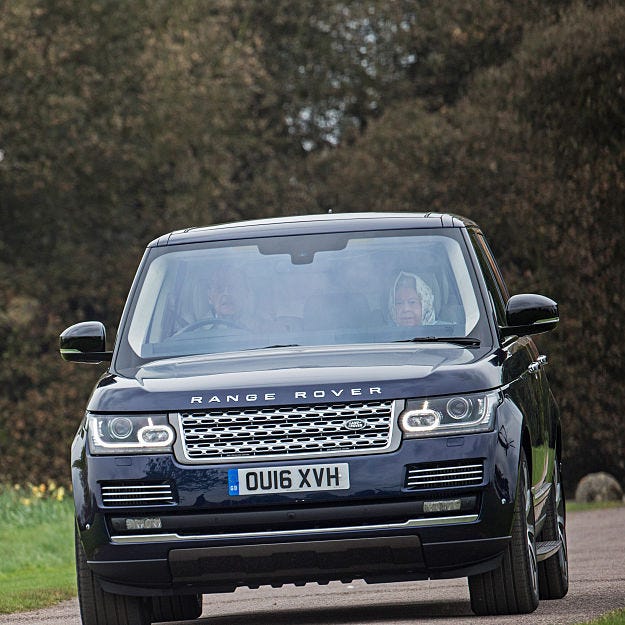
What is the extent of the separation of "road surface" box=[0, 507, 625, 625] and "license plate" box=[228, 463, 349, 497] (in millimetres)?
1088

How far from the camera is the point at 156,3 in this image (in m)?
37.5

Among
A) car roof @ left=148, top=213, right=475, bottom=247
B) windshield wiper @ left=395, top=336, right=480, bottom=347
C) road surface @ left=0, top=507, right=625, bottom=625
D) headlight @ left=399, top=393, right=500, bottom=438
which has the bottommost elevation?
road surface @ left=0, top=507, right=625, bottom=625

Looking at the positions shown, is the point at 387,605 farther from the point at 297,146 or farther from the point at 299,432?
the point at 297,146

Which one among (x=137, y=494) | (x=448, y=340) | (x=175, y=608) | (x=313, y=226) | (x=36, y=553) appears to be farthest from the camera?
(x=36, y=553)

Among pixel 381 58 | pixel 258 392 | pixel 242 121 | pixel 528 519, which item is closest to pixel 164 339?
pixel 258 392

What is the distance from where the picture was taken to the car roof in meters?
9.43

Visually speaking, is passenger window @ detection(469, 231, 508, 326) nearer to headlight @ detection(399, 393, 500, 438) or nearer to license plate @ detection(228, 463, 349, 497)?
headlight @ detection(399, 393, 500, 438)

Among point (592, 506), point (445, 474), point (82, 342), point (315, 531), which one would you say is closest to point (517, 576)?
point (445, 474)

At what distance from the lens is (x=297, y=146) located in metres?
42.2

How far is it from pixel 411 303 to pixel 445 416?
1223 millimetres

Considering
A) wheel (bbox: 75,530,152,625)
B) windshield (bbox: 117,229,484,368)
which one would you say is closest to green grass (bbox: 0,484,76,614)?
wheel (bbox: 75,530,152,625)

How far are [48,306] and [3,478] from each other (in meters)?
5.48

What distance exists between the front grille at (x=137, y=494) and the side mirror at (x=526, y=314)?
1987 mm

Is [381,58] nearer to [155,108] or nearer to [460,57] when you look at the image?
[460,57]
